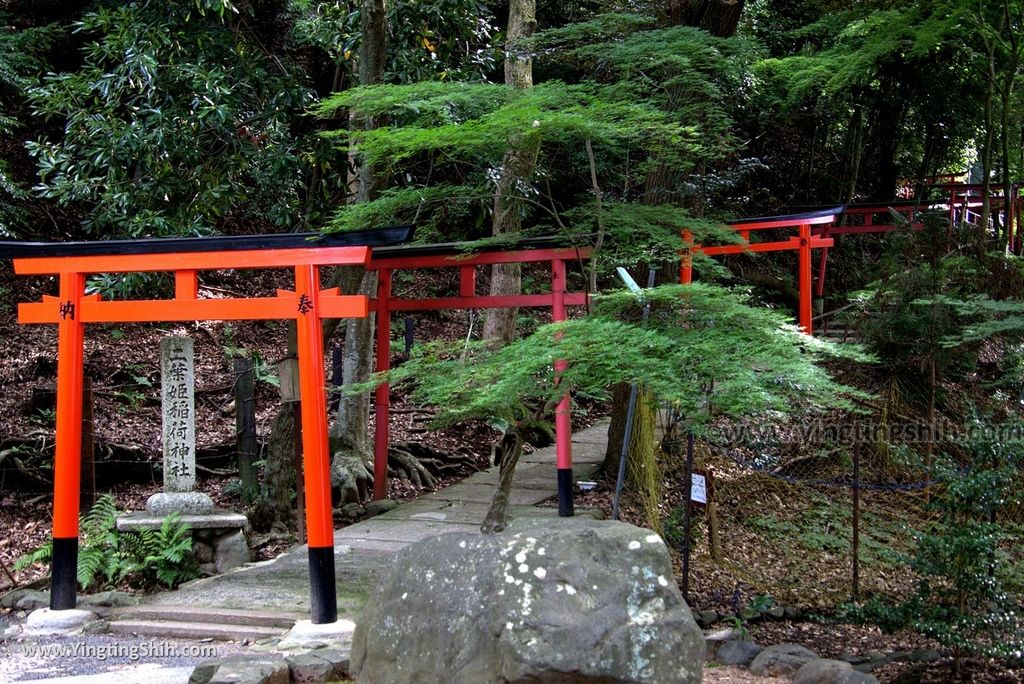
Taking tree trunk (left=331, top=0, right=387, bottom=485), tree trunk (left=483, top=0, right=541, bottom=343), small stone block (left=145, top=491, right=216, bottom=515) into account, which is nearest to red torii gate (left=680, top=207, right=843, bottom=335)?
tree trunk (left=483, top=0, right=541, bottom=343)

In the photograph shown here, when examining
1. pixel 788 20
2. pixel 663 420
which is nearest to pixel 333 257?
pixel 663 420

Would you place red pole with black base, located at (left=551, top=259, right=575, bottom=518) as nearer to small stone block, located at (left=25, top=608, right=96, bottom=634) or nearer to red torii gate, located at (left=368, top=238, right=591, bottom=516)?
red torii gate, located at (left=368, top=238, right=591, bottom=516)

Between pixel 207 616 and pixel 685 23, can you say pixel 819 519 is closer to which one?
pixel 685 23

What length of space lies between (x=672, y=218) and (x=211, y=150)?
16.3 ft

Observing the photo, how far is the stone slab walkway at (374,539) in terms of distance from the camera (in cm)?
767

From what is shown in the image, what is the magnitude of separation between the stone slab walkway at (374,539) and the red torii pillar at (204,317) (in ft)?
2.21

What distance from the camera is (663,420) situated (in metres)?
11.9

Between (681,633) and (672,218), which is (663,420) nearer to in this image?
(672,218)

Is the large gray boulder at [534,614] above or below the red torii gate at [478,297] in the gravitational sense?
below

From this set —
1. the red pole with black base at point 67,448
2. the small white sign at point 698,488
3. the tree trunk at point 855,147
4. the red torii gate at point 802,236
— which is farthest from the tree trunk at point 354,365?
the tree trunk at point 855,147

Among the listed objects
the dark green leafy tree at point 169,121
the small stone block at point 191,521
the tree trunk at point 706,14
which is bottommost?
the small stone block at point 191,521

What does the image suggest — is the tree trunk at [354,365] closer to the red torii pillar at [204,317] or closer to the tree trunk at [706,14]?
the red torii pillar at [204,317]

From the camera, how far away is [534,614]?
181 inches

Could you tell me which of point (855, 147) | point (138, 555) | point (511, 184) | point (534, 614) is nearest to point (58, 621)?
point (138, 555)
